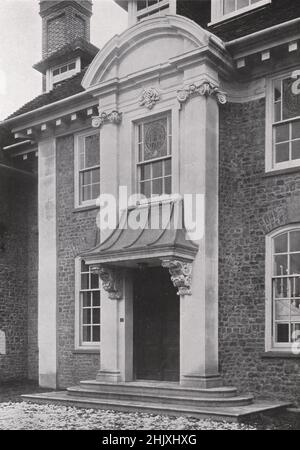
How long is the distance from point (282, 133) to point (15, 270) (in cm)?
910

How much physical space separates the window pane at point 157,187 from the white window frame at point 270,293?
2.62 meters

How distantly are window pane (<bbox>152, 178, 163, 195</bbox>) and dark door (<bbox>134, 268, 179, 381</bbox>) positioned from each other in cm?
169

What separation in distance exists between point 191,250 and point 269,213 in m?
1.73

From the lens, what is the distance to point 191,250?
1284cm

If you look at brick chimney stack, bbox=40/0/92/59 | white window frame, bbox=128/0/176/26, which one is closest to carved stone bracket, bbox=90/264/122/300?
white window frame, bbox=128/0/176/26

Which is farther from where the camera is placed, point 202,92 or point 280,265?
point 202,92

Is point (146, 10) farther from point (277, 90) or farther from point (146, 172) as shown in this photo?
point (277, 90)

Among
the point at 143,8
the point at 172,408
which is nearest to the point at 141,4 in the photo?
the point at 143,8

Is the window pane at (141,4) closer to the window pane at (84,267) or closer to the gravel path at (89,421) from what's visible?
the window pane at (84,267)

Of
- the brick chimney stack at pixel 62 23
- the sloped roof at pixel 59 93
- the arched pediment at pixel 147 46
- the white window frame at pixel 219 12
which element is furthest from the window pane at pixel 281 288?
the brick chimney stack at pixel 62 23

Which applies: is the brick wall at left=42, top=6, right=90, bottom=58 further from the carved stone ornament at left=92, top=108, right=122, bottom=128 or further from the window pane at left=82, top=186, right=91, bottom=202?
the carved stone ornament at left=92, top=108, right=122, bottom=128

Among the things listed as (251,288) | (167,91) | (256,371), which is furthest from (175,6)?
(256,371)

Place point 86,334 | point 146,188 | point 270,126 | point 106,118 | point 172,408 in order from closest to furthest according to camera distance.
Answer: point 172,408 → point 270,126 → point 146,188 → point 106,118 → point 86,334

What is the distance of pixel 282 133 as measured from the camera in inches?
516
